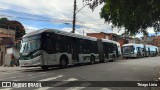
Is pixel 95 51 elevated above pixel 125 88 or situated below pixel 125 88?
above

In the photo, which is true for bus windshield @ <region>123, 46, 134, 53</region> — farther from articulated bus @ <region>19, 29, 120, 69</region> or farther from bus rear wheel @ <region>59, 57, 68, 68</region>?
bus rear wheel @ <region>59, 57, 68, 68</region>

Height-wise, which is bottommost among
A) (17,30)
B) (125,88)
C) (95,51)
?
(125,88)

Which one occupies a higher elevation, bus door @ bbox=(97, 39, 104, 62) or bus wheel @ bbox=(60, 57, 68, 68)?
bus door @ bbox=(97, 39, 104, 62)

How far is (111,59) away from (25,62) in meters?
18.9

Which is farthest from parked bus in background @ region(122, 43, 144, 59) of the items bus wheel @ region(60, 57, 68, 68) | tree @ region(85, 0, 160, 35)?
tree @ region(85, 0, 160, 35)

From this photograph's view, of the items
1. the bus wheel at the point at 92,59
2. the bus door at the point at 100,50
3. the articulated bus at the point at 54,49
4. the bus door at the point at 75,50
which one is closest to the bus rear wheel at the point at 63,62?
the articulated bus at the point at 54,49

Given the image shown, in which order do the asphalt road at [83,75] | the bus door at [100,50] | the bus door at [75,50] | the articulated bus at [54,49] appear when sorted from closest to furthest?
1. the asphalt road at [83,75]
2. the articulated bus at [54,49]
3. the bus door at [75,50]
4. the bus door at [100,50]

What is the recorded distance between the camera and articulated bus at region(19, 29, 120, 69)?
77.8ft

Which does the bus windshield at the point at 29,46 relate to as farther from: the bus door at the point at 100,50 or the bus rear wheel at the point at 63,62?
the bus door at the point at 100,50

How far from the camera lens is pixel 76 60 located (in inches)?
1150

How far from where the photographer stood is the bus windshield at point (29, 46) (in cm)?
2386

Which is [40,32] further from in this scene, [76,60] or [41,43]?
[76,60]

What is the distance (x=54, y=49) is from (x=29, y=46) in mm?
2164

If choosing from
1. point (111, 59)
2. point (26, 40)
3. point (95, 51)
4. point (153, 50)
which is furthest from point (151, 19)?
point (153, 50)
